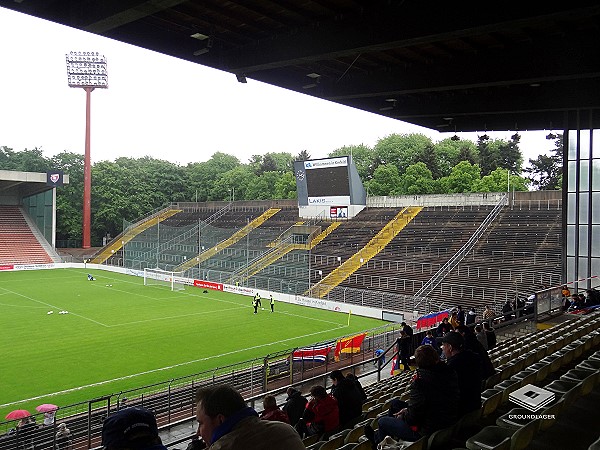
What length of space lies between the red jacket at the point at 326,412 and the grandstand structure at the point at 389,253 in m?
19.7

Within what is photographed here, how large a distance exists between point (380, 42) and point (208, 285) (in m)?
36.6

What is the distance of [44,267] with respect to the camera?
53.2 metres

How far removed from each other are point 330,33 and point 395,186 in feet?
215

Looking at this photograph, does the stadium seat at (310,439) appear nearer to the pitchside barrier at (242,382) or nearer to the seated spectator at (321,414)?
the seated spectator at (321,414)

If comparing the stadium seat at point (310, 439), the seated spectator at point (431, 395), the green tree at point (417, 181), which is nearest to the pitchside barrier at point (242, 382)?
the stadium seat at point (310, 439)

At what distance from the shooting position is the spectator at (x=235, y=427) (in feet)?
6.61

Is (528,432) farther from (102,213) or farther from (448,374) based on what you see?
(102,213)

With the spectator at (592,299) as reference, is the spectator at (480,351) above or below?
above

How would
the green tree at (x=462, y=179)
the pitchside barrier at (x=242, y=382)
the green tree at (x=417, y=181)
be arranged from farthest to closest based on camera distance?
the green tree at (x=417, y=181) → the green tree at (x=462, y=179) → the pitchside barrier at (x=242, y=382)

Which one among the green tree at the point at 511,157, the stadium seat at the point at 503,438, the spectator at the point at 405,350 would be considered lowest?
the spectator at the point at 405,350

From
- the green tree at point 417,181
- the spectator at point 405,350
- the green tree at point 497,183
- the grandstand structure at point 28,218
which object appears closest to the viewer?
the spectator at point 405,350

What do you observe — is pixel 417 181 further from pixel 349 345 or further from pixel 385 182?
pixel 349 345

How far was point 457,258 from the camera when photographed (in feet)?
114

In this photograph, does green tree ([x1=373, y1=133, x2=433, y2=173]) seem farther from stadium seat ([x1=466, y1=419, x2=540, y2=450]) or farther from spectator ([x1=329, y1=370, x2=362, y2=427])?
stadium seat ([x1=466, y1=419, x2=540, y2=450])
